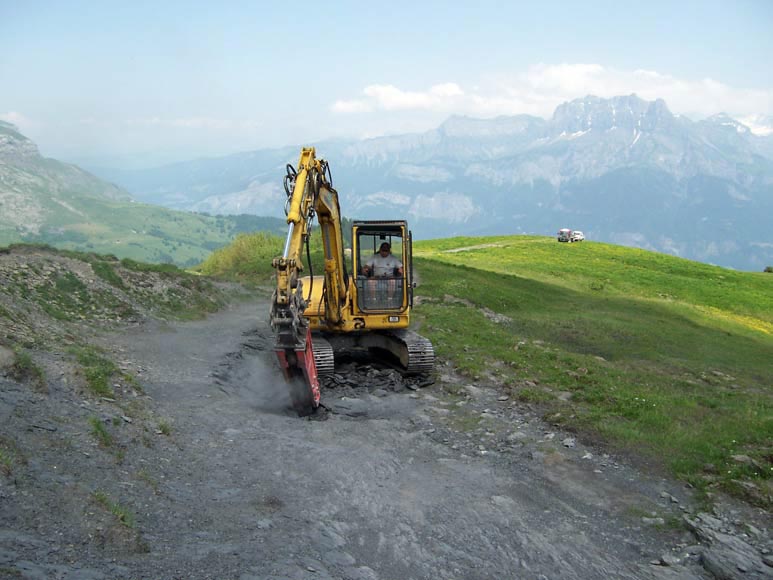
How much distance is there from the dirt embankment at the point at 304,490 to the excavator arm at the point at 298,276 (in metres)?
1.13

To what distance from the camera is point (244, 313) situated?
28281 millimetres

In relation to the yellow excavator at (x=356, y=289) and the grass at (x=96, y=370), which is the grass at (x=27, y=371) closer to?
the grass at (x=96, y=370)

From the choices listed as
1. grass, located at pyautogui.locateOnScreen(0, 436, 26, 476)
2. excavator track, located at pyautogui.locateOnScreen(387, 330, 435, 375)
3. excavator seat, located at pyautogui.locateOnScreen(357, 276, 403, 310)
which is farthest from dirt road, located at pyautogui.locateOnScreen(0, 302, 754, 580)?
excavator seat, located at pyautogui.locateOnScreen(357, 276, 403, 310)

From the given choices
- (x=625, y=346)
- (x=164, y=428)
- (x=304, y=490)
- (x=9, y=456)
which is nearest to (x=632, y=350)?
(x=625, y=346)

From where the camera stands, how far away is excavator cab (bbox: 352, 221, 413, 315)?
697 inches

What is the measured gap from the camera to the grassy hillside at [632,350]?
11961 mm

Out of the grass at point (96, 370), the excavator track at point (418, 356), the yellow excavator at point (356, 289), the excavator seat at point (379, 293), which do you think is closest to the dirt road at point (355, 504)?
the grass at point (96, 370)

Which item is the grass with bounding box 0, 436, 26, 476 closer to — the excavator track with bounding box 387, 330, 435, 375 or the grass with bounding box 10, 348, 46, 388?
the grass with bounding box 10, 348, 46, 388

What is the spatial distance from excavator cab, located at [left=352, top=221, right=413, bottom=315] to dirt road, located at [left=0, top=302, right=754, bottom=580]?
13.8 ft

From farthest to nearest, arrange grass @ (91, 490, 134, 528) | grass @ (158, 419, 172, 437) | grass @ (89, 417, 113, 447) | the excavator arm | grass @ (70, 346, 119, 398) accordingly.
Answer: the excavator arm, grass @ (70, 346, 119, 398), grass @ (158, 419, 172, 437), grass @ (89, 417, 113, 447), grass @ (91, 490, 134, 528)

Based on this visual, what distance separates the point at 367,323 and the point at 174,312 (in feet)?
36.2

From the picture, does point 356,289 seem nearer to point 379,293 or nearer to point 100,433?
point 379,293

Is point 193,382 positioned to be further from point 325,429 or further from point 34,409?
point 34,409

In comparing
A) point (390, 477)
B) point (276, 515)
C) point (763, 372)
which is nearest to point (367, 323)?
point (390, 477)
